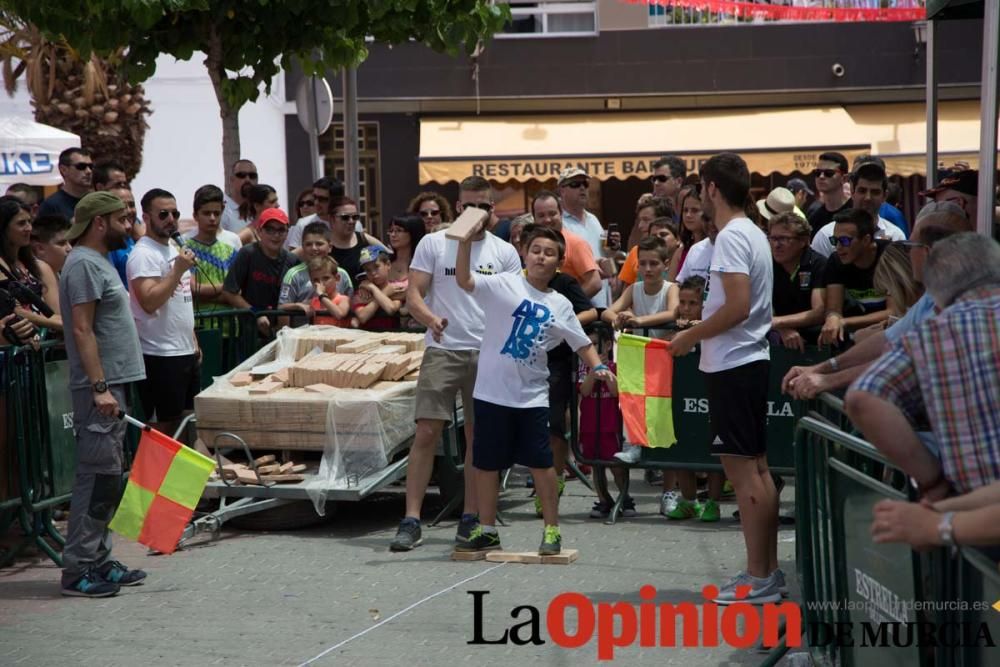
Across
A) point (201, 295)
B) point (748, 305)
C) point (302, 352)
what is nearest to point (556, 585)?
point (748, 305)

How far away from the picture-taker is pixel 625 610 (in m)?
6.43

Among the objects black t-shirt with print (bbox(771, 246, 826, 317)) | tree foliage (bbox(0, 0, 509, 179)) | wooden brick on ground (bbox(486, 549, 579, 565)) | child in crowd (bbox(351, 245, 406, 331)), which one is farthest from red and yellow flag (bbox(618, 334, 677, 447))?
tree foliage (bbox(0, 0, 509, 179))

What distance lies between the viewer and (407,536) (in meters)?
7.95

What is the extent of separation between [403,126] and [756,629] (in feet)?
64.6

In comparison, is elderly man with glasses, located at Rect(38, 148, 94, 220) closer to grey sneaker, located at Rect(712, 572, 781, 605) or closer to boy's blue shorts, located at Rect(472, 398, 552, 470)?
boy's blue shorts, located at Rect(472, 398, 552, 470)

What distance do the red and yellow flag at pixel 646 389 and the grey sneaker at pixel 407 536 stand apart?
1.53m

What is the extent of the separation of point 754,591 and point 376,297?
4.37 m

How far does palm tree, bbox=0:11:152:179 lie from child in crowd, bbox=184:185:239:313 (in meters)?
14.1

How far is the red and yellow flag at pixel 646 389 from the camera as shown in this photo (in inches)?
341

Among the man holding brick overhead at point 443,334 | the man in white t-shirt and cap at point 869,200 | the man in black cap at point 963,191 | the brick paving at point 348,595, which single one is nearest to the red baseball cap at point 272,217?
the man holding brick overhead at point 443,334

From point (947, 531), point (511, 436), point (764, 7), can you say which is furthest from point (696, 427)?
point (764, 7)

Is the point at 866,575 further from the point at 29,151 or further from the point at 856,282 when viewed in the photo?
the point at 29,151

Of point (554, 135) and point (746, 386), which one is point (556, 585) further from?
point (554, 135)

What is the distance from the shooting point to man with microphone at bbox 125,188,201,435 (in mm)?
8484
